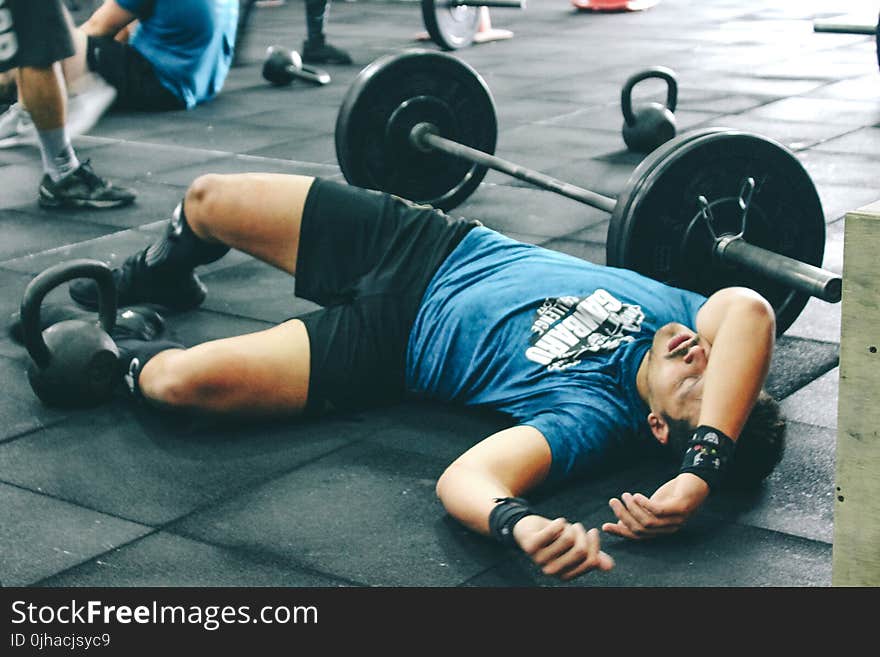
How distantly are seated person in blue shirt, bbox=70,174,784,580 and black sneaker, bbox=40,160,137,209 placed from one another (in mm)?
1377

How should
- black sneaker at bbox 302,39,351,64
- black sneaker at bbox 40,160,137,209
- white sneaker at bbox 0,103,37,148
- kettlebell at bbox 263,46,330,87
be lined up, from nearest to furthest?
1. black sneaker at bbox 40,160,137,209
2. white sneaker at bbox 0,103,37,148
3. kettlebell at bbox 263,46,330,87
4. black sneaker at bbox 302,39,351,64

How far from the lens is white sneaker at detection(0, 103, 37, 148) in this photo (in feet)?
18.1

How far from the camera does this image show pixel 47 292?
8.55 ft

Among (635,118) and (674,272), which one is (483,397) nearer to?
(674,272)

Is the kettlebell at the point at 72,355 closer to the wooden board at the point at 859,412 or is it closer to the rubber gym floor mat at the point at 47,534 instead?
the rubber gym floor mat at the point at 47,534

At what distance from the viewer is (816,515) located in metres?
2.30

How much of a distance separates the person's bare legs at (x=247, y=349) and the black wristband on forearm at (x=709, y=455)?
2.66 feet

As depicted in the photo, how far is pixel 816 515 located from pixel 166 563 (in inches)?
43.7

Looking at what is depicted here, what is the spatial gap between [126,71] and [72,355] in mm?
3569

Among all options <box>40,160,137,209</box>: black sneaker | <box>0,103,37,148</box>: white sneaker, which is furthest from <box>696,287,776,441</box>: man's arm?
<box>0,103,37,148</box>: white sneaker

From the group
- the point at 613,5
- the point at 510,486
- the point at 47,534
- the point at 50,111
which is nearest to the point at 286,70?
the point at 50,111

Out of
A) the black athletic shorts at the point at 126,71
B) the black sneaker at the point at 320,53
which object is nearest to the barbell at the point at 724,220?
the black athletic shorts at the point at 126,71

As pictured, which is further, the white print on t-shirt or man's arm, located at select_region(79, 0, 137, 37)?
man's arm, located at select_region(79, 0, 137, 37)

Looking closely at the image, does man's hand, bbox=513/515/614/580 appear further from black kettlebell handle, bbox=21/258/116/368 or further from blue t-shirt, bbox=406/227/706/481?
black kettlebell handle, bbox=21/258/116/368
